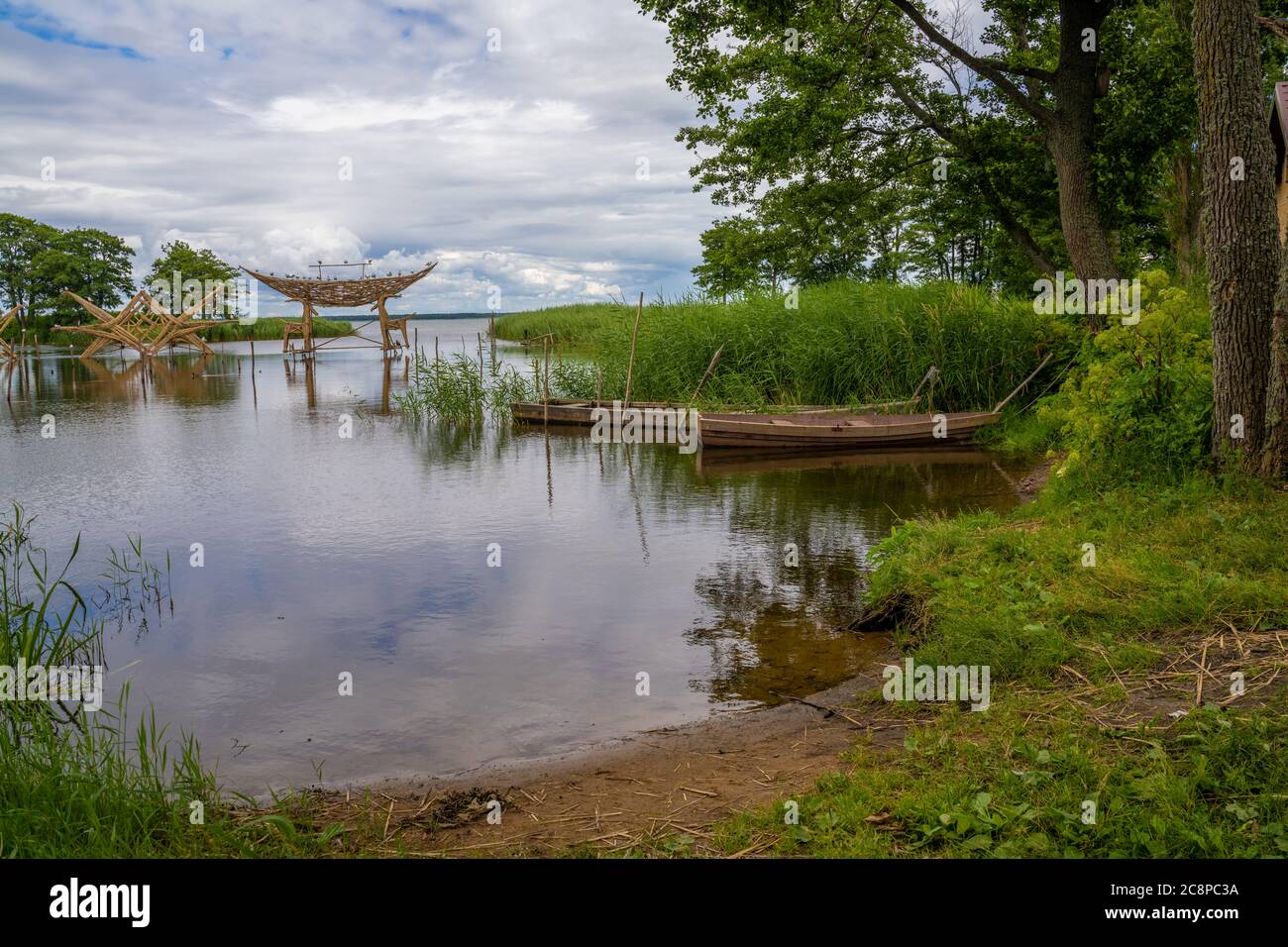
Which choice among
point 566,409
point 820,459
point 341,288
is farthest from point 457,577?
point 341,288

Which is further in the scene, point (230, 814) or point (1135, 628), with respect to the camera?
point (1135, 628)

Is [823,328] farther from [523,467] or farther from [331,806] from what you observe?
[331,806]

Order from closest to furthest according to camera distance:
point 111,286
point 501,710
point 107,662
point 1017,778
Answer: point 1017,778 → point 501,710 → point 107,662 → point 111,286

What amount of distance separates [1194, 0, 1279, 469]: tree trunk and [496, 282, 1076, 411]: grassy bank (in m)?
10.9

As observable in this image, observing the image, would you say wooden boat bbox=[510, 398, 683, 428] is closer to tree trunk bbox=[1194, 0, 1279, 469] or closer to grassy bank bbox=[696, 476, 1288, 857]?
tree trunk bbox=[1194, 0, 1279, 469]

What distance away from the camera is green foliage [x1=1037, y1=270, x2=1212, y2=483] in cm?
910

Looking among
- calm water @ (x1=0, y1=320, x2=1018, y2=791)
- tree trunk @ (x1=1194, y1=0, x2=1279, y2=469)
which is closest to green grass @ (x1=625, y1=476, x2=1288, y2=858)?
tree trunk @ (x1=1194, y1=0, x2=1279, y2=469)

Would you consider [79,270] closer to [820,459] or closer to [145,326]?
[145,326]

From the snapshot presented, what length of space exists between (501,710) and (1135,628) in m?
4.48

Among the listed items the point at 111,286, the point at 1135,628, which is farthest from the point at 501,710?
the point at 111,286

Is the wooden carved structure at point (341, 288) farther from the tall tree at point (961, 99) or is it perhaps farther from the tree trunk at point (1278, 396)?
the tree trunk at point (1278, 396)

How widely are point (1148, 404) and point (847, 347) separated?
466 inches

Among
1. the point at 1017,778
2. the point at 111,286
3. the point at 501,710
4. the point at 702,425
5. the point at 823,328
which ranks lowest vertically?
the point at 501,710
